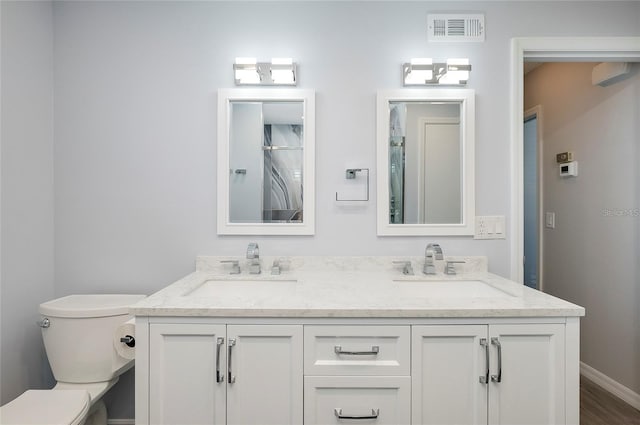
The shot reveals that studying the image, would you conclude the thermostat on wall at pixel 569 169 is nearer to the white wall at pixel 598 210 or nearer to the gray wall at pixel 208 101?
the white wall at pixel 598 210

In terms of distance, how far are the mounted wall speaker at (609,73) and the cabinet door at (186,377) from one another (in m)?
2.74

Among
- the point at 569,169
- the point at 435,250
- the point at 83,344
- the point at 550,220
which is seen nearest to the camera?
the point at 83,344

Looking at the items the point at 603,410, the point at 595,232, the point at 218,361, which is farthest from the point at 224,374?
the point at 595,232

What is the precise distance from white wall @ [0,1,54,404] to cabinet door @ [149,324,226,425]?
39.4 inches

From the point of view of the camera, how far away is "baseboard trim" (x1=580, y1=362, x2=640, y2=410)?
2014mm

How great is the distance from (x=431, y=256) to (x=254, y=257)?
0.91 metres

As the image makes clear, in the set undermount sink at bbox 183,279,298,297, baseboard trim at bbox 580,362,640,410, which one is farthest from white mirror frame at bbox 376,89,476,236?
baseboard trim at bbox 580,362,640,410

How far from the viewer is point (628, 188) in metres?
2.05

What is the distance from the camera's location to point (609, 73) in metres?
2.11

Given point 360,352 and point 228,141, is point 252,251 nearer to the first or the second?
point 228,141

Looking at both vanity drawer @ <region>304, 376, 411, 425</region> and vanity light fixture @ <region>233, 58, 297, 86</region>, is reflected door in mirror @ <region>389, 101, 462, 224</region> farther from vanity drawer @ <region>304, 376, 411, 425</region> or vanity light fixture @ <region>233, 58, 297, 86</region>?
vanity drawer @ <region>304, 376, 411, 425</region>

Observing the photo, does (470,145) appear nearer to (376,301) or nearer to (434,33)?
(434,33)

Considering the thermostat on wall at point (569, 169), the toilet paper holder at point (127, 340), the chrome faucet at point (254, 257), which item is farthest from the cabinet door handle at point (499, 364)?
the thermostat on wall at point (569, 169)

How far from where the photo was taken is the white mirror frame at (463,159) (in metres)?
1.79
